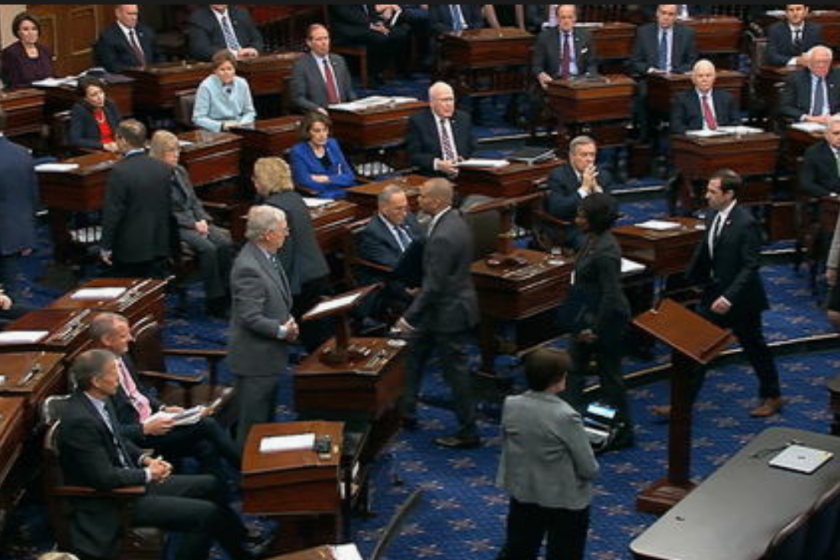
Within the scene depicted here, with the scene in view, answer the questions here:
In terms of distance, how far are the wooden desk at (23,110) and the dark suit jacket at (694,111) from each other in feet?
14.8

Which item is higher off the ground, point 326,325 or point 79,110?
point 79,110

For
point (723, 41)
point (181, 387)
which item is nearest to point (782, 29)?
point (723, 41)

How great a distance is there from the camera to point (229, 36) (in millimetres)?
10898

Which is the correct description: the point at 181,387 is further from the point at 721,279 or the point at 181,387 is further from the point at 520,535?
the point at 721,279

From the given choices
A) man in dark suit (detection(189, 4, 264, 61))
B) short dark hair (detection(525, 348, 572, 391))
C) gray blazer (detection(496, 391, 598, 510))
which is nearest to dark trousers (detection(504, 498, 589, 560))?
A: gray blazer (detection(496, 391, 598, 510))

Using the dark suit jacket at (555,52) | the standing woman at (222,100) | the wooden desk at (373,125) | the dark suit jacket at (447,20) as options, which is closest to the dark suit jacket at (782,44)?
the dark suit jacket at (555,52)

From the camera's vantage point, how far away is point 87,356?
191 inches

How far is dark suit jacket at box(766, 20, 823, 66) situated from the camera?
1130cm

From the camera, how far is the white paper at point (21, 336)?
229 inches

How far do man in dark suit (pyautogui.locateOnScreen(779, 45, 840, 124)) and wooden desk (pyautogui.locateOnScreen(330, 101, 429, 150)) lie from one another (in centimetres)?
273

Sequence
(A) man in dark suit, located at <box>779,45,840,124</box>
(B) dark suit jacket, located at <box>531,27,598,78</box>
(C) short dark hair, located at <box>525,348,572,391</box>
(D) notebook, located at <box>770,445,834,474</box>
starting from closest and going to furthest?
(C) short dark hair, located at <box>525,348,572,391</box> → (D) notebook, located at <box>770,445,834,474</box> → (A) man in dark suit, located at <box>779,45,840,124</box> → (B) dark suit jacket, located at <box>531,27,598,78</box>

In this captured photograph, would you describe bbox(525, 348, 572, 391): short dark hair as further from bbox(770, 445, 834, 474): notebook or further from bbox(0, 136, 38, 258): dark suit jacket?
bbox(0, 136, 38, 258): dark suit jacket

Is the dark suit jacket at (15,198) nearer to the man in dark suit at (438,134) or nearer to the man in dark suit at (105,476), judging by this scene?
the man in dark suit at (438,134)

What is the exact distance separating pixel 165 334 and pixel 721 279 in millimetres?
3171
